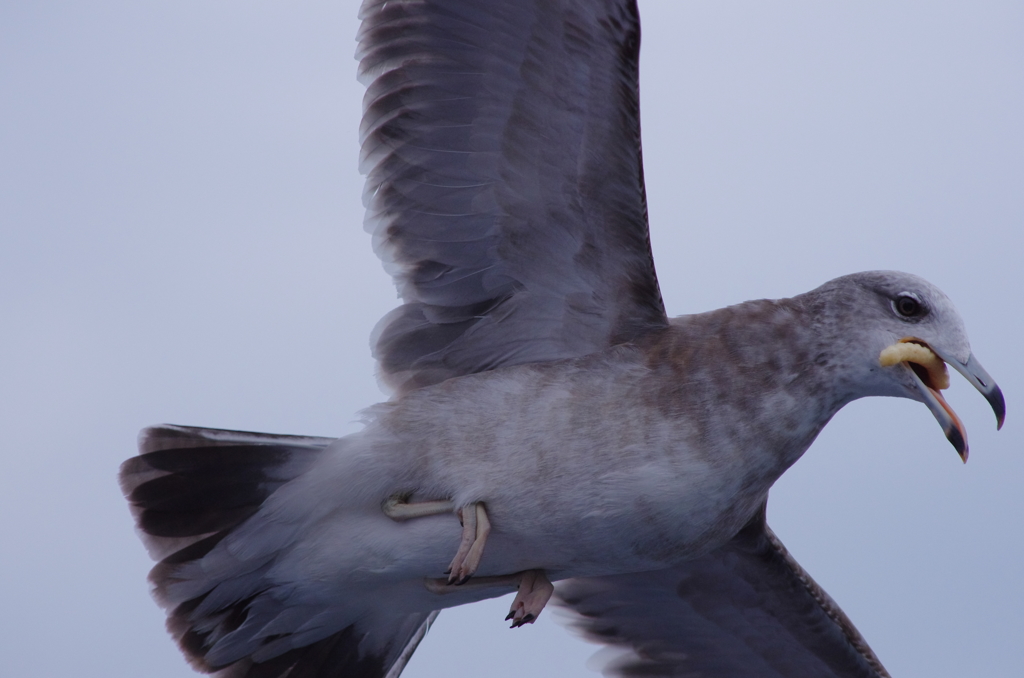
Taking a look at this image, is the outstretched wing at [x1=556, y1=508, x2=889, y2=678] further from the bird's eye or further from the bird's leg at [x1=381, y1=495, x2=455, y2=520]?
the bird's leg at [x1=381, y1=495, x2=455, y2=520]

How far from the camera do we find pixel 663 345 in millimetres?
4984

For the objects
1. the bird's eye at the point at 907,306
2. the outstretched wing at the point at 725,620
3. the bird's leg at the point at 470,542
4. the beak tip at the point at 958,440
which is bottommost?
the outstretched wing at the point at 725,620

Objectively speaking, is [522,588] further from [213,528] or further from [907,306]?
[907,306]

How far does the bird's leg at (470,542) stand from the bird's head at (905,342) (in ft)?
5.01

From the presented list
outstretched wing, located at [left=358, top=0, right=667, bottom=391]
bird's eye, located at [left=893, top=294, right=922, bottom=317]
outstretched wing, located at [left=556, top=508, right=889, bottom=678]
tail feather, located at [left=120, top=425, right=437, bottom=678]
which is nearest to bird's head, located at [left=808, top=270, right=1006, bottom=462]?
bird's eye, located at [left=893, top=294, right=922, bottom=317]

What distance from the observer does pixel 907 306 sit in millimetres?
4867

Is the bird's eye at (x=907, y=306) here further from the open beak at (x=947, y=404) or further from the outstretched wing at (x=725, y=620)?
the outstretched wing at (x=725, y=620)

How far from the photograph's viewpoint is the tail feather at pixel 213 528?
5098mm

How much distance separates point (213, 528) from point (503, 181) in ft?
6.13

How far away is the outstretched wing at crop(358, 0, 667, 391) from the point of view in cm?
474

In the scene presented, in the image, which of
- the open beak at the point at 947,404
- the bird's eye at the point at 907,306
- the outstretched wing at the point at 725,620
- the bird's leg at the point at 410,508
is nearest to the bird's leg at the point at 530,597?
the bird's leg at the point at 410,508

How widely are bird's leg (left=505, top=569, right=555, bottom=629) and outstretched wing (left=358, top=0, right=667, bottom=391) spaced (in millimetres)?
878

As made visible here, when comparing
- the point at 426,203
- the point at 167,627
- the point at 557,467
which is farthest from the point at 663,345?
the point at 167,627

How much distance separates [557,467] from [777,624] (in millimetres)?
2200
